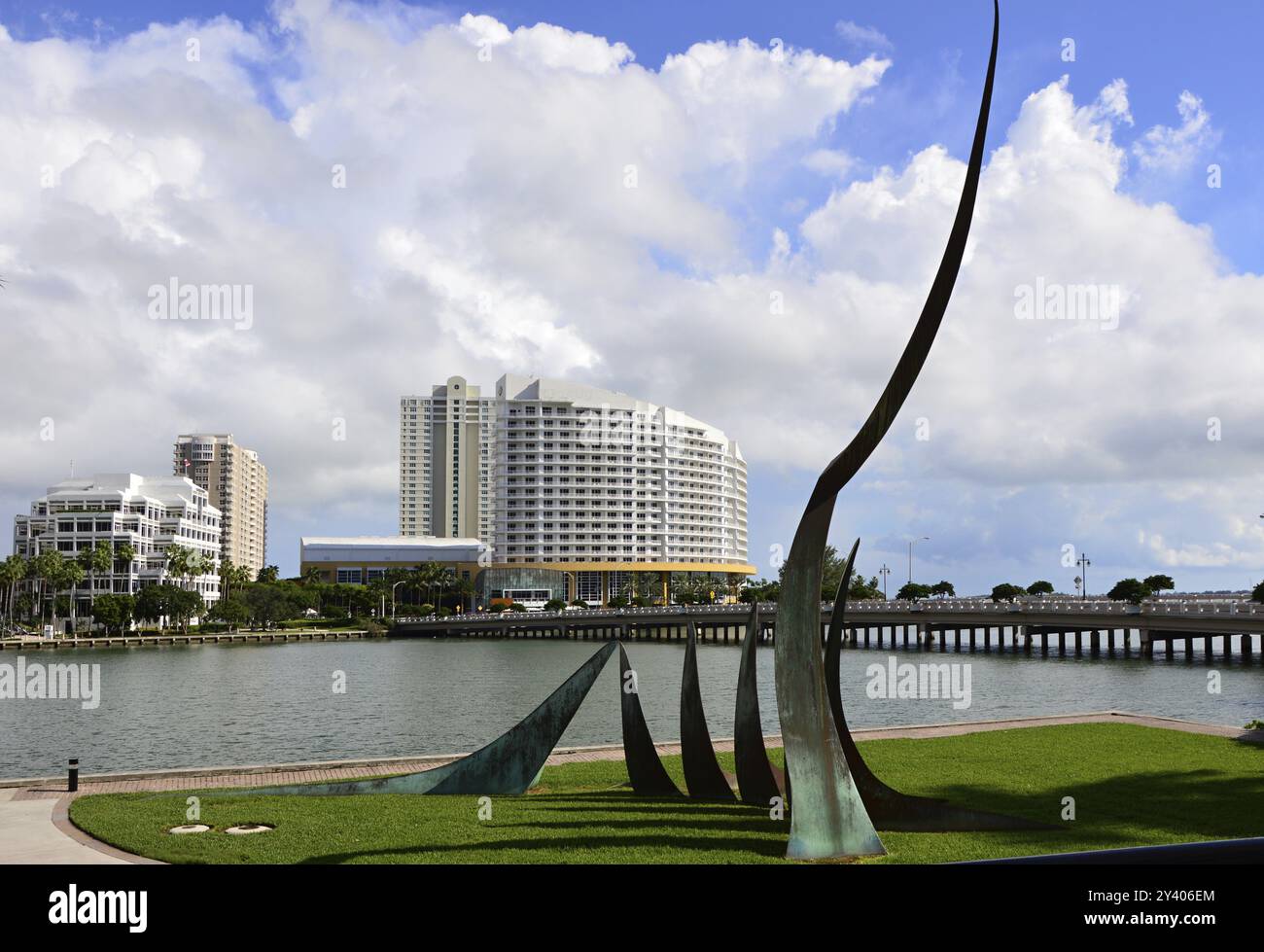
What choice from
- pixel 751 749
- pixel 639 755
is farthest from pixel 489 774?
pixel 751 749

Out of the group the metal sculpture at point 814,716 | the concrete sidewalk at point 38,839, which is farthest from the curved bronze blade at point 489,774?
the metal sculpture at point 814,716

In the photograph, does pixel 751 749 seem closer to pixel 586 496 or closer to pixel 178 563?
pixel 178 563

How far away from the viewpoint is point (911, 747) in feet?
68.9

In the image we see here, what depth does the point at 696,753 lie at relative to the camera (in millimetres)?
14633

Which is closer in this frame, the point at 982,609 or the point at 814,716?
the point at 814,716

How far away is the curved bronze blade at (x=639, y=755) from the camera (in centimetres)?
1516

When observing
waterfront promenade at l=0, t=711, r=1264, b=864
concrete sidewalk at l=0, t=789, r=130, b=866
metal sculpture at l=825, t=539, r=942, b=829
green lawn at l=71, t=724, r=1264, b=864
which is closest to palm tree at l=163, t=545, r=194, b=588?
waterfront promenade at l=0, t=711, r=1264, b=864

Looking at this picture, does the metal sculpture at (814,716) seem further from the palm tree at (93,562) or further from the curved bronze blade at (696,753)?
the palm tree at (93,562)

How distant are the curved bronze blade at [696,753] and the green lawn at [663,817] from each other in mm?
428

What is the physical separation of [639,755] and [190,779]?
27.3 feet
